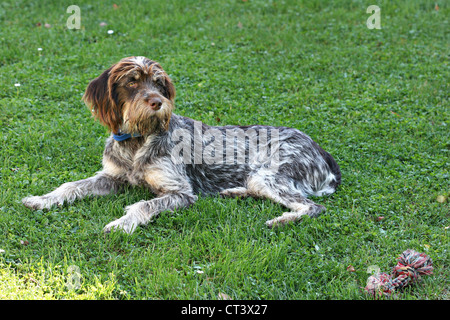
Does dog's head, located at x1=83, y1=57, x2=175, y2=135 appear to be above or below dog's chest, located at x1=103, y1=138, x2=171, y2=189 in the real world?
above

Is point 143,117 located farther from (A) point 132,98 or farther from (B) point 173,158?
(B) point 173,158

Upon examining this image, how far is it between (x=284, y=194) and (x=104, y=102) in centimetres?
227

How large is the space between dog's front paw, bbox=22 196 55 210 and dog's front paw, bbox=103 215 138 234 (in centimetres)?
83

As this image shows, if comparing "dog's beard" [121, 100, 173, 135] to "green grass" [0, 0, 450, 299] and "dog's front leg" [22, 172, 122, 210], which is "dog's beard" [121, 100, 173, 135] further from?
"green grass" [0, 0, 450, 299]

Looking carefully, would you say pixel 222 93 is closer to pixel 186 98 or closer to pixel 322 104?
pixel 186 98

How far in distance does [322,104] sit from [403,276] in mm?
4592

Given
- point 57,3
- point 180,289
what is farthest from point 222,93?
point 57,3

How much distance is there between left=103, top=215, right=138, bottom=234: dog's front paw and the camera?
4.91 metres

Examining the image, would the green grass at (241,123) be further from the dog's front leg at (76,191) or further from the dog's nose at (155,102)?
the dog's nose at (155,102)

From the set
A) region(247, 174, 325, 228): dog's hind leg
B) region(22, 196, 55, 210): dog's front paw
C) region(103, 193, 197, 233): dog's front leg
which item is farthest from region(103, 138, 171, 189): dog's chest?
region(247, 174, 325, 228): dog's hind leg

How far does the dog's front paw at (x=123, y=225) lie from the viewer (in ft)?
16.1

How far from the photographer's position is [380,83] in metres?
9.27

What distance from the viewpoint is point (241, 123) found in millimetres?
7734

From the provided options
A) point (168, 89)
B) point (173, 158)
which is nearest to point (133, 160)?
point (173, 158)
